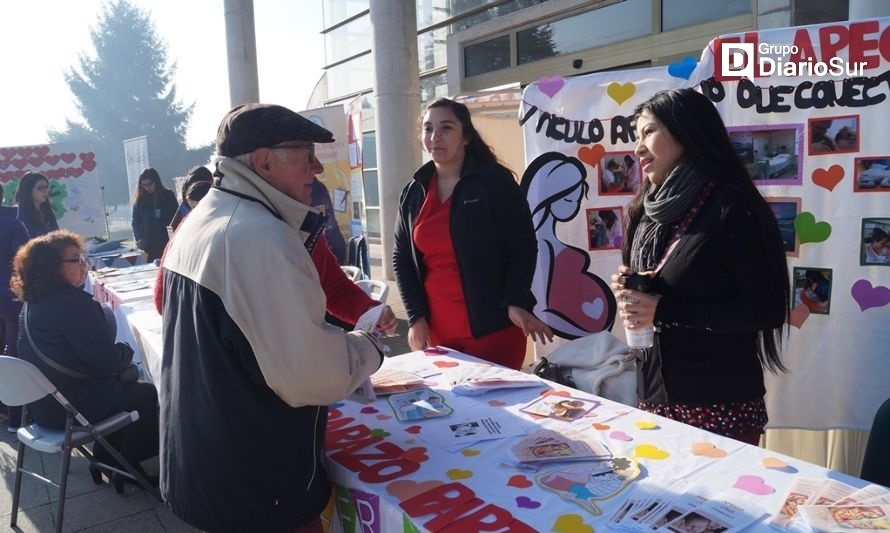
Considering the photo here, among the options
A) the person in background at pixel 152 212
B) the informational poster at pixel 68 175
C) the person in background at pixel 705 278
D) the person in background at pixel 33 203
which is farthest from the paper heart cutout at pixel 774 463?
the informational poster at pixel 68 175

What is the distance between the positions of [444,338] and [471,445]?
103 cm

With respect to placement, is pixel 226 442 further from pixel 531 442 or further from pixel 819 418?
pixel 819 418

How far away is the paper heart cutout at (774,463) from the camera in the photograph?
1311mm

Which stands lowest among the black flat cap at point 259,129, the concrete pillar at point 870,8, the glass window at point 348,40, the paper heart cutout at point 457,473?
the paper heart cutout at point 457,473

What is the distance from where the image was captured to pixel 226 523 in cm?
125

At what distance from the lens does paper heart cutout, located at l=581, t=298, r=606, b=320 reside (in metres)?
3.46

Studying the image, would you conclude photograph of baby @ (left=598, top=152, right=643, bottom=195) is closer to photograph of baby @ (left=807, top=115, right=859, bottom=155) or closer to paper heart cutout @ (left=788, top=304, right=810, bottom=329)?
photograph of baby @ (left=807, top=115, right=859, bottom=155)

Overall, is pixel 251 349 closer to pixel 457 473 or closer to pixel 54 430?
pixel 457 473

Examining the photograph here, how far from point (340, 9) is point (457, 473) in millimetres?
11776

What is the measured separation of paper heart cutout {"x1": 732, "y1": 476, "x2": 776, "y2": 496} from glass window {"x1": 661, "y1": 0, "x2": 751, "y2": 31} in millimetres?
5236

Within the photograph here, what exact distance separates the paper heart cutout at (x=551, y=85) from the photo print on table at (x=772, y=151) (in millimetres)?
970

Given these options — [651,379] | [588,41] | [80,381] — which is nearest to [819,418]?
[651,379]

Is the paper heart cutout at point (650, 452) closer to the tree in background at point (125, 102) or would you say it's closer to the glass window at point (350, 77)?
the glass window at point (350, 77)

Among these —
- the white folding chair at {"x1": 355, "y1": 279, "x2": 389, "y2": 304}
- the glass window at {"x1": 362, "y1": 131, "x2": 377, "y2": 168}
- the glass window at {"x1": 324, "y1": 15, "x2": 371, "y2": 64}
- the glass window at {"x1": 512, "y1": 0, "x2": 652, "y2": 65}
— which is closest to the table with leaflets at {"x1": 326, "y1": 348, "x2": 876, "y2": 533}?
the white folding chair at {"x1": 355, "y1": 279, "x2": 389, "y2": 304}
